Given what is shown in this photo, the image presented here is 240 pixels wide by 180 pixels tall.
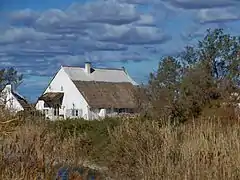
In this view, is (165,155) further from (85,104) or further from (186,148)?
(85,104)

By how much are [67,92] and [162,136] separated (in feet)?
159

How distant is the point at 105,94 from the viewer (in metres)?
65.8

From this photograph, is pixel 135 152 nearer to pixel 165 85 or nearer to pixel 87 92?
pixel 165 85

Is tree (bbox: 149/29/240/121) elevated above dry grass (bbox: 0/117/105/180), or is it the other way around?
tree (bbox: 149/29/240/121)

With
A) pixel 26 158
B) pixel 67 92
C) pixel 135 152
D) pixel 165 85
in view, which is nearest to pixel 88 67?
pixel 67 92

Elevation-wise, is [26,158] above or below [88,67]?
below

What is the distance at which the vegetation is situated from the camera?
10.6m

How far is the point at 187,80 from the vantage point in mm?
36156

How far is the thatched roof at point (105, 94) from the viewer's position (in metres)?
63.9

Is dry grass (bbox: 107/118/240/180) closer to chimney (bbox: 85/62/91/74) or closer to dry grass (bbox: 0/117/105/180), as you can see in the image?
dry grass (bbox: 0/117/105/180)

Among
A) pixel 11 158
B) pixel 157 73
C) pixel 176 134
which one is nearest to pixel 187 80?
pixel 157 73

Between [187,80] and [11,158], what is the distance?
26.6m

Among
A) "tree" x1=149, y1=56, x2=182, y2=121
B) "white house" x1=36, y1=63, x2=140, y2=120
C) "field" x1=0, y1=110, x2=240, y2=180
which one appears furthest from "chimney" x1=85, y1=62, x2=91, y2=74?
"field" x1=0, y1=110, x2=240, y2=180

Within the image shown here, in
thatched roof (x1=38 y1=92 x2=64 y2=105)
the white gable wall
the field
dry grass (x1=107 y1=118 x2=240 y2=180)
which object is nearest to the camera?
the field
